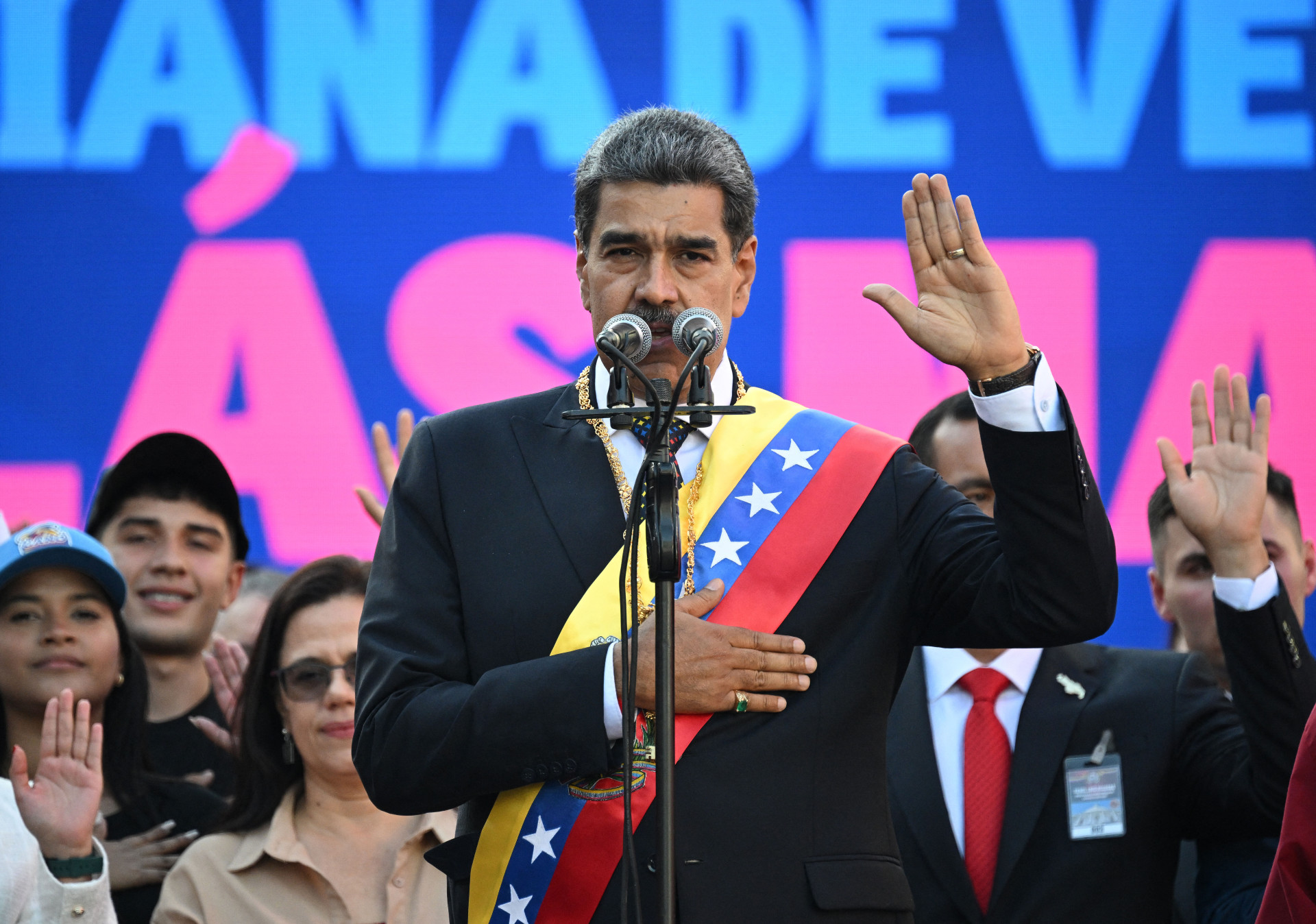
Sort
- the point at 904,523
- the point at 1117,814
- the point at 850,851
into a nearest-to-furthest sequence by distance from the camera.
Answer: the point at 850,851, the point at 904,523, the point at 1117,814

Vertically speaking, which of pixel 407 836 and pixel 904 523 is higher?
pixel 904 523

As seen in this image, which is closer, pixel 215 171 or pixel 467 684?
pixel 467 684

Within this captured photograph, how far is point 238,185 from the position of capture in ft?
18.2

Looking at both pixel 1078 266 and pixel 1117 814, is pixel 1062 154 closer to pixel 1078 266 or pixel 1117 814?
pixel 1078 266

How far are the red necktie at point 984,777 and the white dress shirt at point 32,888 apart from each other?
1793 mm

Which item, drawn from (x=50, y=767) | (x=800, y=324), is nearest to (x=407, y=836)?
(x=50, y=767)

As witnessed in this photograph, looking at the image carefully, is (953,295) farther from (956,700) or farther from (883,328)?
(883,328)

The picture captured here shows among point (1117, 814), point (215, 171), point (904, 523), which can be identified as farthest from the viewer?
point (215, 171)

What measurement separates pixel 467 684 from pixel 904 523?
2.43 ft

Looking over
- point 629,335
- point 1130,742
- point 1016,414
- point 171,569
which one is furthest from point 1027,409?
point 171,569

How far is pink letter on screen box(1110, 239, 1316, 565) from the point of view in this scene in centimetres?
548

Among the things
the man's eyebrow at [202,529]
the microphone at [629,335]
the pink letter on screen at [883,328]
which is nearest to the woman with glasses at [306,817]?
the man's eyebrow at [202,529]

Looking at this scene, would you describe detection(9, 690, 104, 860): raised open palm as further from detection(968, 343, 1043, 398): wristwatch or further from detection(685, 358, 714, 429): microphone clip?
detection(968, 343, 1043, 398): wristwatch

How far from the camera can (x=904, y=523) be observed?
247cm
